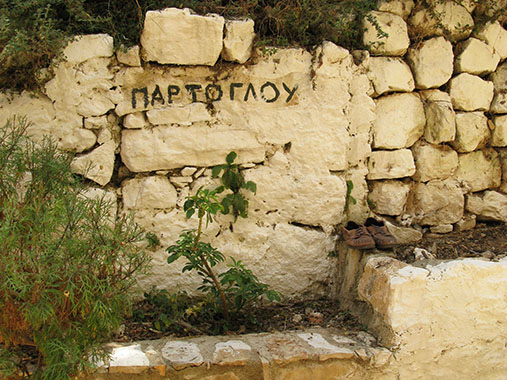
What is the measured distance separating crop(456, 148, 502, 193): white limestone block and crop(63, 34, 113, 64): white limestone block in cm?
260

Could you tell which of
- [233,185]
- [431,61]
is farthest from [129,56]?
[431,61]

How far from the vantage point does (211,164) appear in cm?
347

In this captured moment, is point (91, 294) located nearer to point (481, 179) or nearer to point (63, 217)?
point (63, 217)

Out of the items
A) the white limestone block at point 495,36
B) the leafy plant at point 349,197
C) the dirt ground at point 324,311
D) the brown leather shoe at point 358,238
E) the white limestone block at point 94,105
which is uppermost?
the white limestone block at point 495,36

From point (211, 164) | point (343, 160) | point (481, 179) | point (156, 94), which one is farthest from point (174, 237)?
point (481, 179)

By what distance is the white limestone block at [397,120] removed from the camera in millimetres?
3785

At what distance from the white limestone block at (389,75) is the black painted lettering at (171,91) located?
1324 mm

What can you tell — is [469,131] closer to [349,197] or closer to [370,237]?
[349,197]

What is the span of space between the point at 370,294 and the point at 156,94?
1766 mm

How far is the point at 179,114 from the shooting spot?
3.40 m

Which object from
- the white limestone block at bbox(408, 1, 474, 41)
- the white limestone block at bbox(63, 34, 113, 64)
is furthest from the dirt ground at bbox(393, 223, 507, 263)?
the white limestone block at bbox(63, 34, 113, 64)

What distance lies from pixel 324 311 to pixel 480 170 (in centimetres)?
165

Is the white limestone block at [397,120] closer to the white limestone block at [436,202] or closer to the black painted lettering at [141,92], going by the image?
the white limestone block at [436,202]

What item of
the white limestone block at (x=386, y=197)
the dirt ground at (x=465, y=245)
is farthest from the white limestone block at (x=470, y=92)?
the dirt ground at (x=465, y=245)
